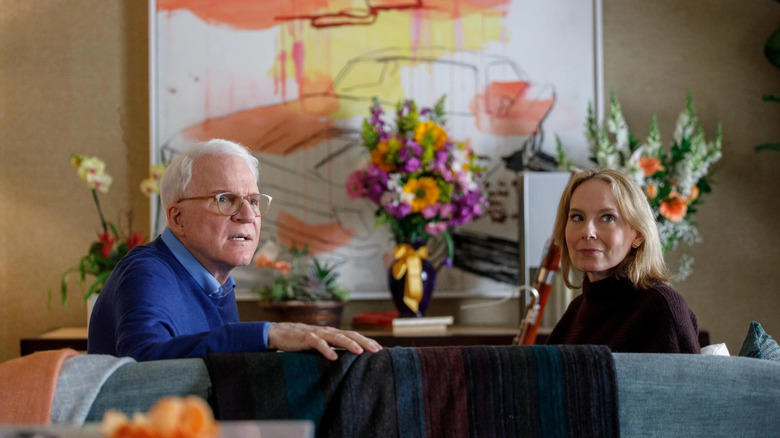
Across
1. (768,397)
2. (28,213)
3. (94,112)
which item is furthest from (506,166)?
(768,397)

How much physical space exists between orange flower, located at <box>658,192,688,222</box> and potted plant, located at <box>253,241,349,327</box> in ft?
4.35

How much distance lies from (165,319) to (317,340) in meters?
0.43

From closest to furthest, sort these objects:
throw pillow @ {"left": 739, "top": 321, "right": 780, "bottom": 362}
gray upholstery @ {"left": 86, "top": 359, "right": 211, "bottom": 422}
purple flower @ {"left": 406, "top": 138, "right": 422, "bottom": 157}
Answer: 1. gray upholstery @ {"left": 86, "top": 359, "right": 211, "bottom": 422}
2. throw pillow @ {"left": 739, "top": 321, "right": 780, "bottom": 362}
3. purple flower @ {"left": 406, "top": 138, "right": 422, "bottom": 157}

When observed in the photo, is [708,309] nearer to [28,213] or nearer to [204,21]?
[204,21]

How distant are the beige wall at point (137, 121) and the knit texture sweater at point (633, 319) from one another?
1.88 m

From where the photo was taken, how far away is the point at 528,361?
1.24m

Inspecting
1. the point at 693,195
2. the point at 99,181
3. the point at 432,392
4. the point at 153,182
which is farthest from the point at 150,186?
the point at 432,392

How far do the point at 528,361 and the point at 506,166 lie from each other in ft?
8.26

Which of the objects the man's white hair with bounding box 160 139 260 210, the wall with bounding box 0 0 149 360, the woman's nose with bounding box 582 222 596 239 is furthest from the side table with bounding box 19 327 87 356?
the woman's nose with bounding box 582 222 596 239

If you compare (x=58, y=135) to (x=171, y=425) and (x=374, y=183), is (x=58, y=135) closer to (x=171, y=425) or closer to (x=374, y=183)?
(x=374, y=183)

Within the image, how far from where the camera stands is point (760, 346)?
169 centimetres

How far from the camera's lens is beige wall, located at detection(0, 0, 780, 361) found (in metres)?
3.64

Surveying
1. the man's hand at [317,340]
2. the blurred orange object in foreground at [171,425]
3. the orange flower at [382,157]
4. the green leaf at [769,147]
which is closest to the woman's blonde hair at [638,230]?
the man's hand at [317,340]

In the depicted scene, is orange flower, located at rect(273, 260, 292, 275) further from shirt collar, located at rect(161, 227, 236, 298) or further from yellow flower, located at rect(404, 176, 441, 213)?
shirt collar, located at rect(161, 227, 236, 298)
